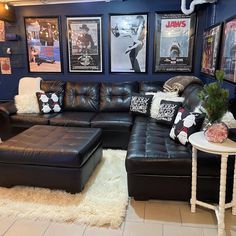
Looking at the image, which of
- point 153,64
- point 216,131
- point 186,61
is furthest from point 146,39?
point 216,131

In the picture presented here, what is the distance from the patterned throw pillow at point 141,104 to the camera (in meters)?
3.51

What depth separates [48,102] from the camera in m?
3.82

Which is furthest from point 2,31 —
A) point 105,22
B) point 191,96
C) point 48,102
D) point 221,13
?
point 221,13

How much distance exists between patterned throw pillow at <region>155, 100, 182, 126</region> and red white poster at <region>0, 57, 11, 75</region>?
3113 mm

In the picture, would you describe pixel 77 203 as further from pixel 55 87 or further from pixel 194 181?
pixel 55 87

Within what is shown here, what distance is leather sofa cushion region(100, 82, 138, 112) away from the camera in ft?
12.7

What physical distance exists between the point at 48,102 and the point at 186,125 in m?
2.33

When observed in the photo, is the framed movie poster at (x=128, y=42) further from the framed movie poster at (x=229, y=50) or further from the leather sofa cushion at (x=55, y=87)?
the framed movie poster at (x=229, y=50)

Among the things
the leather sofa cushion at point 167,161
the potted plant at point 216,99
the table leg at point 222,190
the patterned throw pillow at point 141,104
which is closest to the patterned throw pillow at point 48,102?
the patterned throw pillow at point 141,104

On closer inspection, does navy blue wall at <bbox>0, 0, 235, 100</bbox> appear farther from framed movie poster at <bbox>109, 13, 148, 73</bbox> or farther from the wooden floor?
the wooden floor

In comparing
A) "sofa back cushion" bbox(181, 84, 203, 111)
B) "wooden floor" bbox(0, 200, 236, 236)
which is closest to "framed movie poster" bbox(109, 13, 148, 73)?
"sofa back cushion" bbox(181, 84, 203, 111)

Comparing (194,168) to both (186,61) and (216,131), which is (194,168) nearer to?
(216,131)

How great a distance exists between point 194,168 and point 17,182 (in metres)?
1.73

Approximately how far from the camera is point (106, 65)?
170 inches
